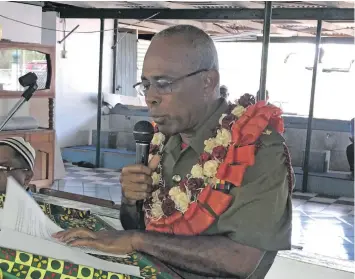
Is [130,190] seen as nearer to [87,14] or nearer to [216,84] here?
[216,84]

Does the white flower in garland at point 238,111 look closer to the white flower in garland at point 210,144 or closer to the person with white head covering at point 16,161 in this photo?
the white flower in garland at point 210,144

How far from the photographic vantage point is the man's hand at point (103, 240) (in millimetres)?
1216

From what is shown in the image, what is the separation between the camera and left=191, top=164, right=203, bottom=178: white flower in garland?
1.42m

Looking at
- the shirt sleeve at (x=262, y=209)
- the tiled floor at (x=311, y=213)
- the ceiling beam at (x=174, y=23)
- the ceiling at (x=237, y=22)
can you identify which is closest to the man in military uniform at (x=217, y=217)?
the shirt sleeve at (x=262, y=209)

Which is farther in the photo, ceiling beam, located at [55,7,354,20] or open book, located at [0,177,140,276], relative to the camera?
ceiling beam, located at [55,7,354,20]

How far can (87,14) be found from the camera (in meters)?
8.90

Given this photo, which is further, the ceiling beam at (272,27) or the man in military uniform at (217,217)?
the ceiling beam at (272,27)

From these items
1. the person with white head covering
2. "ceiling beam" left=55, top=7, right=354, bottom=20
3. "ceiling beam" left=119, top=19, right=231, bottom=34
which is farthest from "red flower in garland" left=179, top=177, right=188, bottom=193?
"ceiling beam" left=119, top=19, right=231, bottom=34

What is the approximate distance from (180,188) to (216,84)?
31 cm

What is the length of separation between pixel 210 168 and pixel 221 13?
6562mm

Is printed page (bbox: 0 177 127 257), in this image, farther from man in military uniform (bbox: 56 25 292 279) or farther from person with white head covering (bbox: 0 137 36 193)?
person with white head covering (bbox: 0 137 36 193)

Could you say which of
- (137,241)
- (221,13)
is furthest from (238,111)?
(221,13)

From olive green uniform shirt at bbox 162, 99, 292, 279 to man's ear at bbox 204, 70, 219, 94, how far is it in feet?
0.57

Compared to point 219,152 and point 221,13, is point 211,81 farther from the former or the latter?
point 221,13
